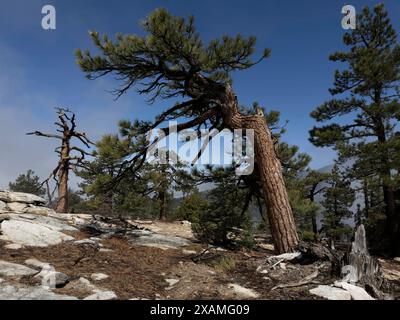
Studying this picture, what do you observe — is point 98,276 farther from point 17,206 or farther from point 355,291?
point 17,206

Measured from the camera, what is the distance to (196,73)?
8.09 metres

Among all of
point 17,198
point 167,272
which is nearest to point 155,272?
point 167,272

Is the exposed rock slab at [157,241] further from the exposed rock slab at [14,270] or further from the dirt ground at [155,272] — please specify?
the exposed rock slab at [14,270]

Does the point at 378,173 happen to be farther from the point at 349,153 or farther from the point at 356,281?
the point at 356,281

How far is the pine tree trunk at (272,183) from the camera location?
A: 6711 mm

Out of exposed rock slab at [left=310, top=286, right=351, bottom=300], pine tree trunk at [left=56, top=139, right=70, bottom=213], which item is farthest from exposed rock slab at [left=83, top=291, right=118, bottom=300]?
pine tree trunk at [left=56, top=139, right=70, bottom=213]

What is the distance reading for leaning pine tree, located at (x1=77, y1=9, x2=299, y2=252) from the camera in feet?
22.3

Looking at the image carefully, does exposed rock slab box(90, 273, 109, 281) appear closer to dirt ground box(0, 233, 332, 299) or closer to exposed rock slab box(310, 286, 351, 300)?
dirt ground box(0, 233, 332, 299)

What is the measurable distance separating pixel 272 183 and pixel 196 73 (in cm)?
324

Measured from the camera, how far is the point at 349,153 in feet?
46.1

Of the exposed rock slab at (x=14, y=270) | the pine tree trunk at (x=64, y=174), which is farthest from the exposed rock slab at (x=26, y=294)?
the pine tree trunk at (x=64, y=174)

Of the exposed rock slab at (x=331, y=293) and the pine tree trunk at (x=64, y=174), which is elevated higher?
the pine tree trunk at (x=64, y=174)

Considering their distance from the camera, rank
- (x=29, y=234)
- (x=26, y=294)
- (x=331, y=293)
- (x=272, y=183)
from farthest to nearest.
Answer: (x=272, y=183)
(x=29, y=234)
(x=331, y=293)
(x=26, y=294)

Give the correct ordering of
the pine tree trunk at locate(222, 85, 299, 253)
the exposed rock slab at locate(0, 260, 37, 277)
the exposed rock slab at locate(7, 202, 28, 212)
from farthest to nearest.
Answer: the exposed rock slab at locate(7, 202, 28, 212), the pine tree trunk at locate(222, 85, 299, 253), the exposed rock slab at locate(0, 260, 37, 277)
